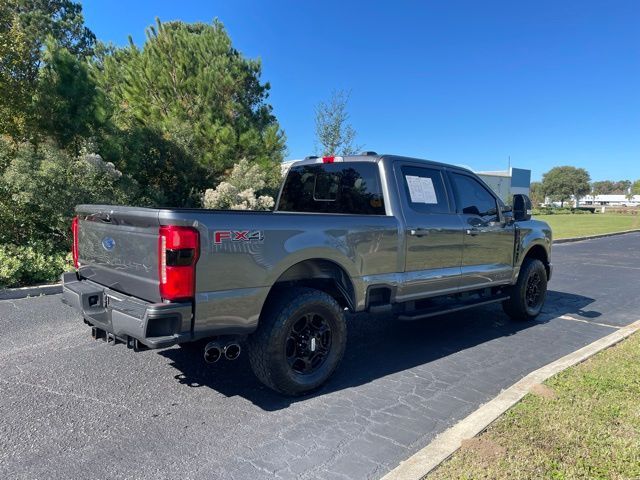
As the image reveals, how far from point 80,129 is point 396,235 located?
8.49m

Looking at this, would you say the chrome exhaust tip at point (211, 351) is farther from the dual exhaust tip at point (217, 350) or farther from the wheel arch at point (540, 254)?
the wheel arch at point (540, 254)

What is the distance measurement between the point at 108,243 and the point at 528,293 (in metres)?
5.45

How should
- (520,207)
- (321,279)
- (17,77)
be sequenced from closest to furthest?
1. (321,279)
2. (520,207)
3. (17,77)

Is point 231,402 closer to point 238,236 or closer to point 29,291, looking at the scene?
point 238,236

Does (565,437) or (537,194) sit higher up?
(537,194)

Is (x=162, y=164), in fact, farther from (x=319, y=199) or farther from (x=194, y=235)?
(x=194, y=235)

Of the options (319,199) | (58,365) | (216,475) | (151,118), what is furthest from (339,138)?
(216,475)

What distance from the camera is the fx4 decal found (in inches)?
122

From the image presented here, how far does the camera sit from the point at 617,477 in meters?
2.62

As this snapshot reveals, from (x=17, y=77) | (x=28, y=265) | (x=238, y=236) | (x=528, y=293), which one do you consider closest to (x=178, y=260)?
(x=238, y=236)

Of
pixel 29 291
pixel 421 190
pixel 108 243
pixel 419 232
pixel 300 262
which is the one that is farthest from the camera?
pixel 29 291

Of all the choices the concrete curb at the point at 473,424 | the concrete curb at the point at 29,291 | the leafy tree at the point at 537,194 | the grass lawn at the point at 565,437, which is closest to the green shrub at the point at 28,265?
the concrete curb at the point at 29,291

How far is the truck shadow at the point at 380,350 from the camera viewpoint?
12.9ft

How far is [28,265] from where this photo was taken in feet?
24.8
